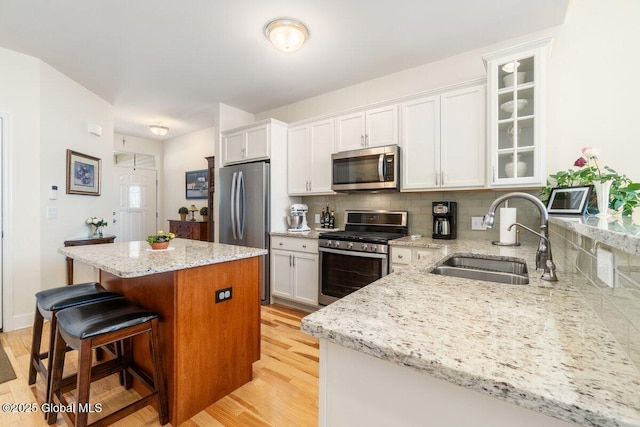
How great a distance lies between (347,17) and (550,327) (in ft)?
7.97

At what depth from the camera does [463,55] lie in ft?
8.96

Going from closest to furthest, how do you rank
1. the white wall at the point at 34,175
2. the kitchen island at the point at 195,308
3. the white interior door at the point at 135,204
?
1. the kitchen island at the point at 195,308
2. the white wall at the point at 34,175
3. the white interior door at the point at 135,204

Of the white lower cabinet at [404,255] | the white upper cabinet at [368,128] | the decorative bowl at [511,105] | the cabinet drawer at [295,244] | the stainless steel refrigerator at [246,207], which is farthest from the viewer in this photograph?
the stainless steel refrigerator at [246,207]

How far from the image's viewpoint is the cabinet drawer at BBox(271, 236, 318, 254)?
308cm

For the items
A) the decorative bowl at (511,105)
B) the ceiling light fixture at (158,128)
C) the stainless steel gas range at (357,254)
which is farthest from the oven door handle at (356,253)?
the ceiling light fixture at (158,128)

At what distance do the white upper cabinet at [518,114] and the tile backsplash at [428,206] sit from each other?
Result: 0.38m

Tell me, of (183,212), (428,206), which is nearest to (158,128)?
(183,212)

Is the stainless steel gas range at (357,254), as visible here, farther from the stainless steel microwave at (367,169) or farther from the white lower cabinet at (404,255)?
the stainless steel microwave at (367,169)

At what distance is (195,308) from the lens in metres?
1.60

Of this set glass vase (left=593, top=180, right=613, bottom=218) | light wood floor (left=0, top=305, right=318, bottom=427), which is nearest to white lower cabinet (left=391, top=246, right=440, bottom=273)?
light wood floor (left=0, top=305, right=318, bottom=427)

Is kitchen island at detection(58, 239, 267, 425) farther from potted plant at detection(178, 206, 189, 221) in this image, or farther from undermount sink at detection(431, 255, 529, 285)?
potted plant at detection(178, 206, 189, 221)

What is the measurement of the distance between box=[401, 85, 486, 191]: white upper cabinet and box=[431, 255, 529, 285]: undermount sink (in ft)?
3.03

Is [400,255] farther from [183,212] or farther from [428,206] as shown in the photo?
[183,212]

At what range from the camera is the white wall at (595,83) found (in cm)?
204
